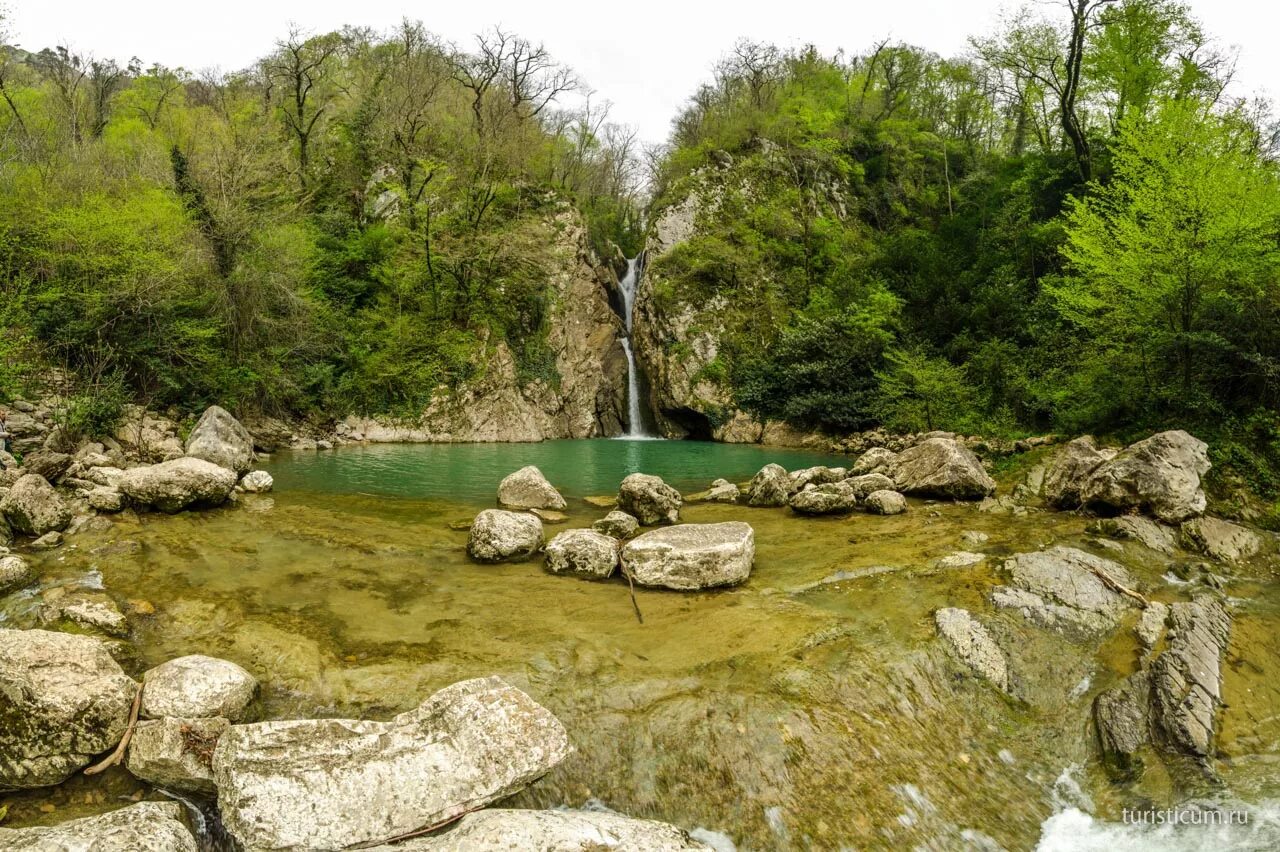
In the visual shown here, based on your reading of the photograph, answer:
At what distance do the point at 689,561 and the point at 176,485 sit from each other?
8.43 meters

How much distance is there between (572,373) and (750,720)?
1088 inches

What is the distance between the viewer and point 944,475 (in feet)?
36.3

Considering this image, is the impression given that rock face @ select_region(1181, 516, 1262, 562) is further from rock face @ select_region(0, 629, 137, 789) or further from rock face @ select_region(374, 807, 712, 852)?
rock face @ select_region(0, 629, 137, 789)

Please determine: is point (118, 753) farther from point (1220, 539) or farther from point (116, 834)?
point (1220, 539)

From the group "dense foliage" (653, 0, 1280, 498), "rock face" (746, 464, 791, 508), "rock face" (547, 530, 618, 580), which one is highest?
"dense foliage" (653, 0, 1280, 498)

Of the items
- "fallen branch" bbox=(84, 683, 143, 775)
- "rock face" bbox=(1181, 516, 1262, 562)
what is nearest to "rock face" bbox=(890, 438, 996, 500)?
"rock face" bbox=(1181, 516, 1262, 562)

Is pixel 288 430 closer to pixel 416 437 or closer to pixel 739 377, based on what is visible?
pixel 416 437

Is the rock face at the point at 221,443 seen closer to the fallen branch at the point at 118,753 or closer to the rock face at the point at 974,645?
the fallen branch at the point at 118,753

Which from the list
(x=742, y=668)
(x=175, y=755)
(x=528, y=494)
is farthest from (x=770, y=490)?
(x=175, y=755)

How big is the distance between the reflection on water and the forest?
7.22 m

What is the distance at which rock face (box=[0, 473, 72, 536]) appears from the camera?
7.71 m

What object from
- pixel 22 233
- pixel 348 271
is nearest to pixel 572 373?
pixel 348 271

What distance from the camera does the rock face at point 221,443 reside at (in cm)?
1386

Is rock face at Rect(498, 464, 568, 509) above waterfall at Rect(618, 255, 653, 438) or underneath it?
underneath
